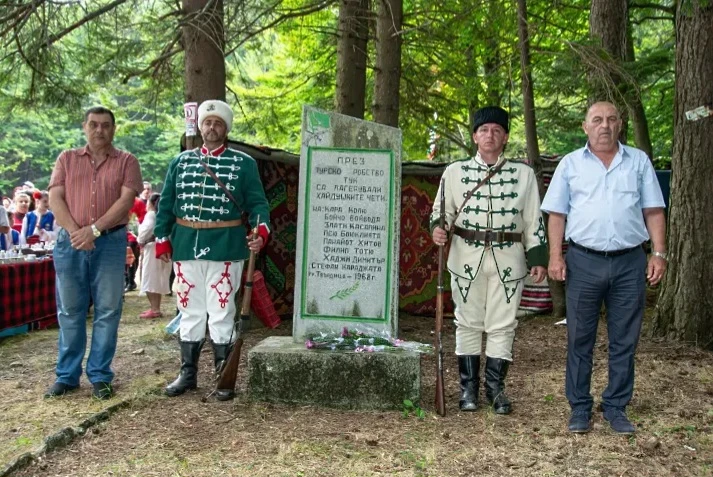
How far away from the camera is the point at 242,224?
5.29 m

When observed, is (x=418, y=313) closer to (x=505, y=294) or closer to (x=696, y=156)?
(x=696, y=156)

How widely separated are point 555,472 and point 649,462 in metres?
0.53

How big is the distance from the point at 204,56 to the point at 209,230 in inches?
117

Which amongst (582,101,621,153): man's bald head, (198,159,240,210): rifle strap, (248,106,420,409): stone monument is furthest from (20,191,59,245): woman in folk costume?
(582,101,621,153): man's bald head

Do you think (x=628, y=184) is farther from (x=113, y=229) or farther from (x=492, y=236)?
(x=113, y=229)

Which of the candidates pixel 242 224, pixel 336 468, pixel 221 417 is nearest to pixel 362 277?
pixel 242 224

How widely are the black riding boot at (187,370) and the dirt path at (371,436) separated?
0.09 metres

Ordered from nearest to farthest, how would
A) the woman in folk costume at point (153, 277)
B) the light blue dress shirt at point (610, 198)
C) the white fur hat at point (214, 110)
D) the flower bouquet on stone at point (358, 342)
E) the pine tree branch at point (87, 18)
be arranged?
1. the light blue dress shirt at point (610, 198)
2. the flower bouquet on stone at point (358, 342)
3. the white fur hat at point (214, 110)
4. the pine tree branch at point (87, 18)
5. the woman in folk costume at point (153, 277)

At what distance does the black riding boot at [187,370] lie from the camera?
17.4ft

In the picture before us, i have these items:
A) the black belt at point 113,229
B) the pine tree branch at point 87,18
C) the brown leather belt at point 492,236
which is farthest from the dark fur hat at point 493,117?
the pine tree branch at point 87,18

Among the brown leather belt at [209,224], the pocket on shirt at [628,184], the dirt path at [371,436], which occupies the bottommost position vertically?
the dirt path at [371,436]

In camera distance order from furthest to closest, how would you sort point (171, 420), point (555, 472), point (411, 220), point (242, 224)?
1. point (411, 220)
2. point (242, 224)
3. point (171, 420)
4. point (555, 472)

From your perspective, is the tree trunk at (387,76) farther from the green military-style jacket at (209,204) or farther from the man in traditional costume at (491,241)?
the man in traditional costume at (491,241)

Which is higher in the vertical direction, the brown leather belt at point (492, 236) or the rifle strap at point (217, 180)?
the rifle strap at point (217, 180)
